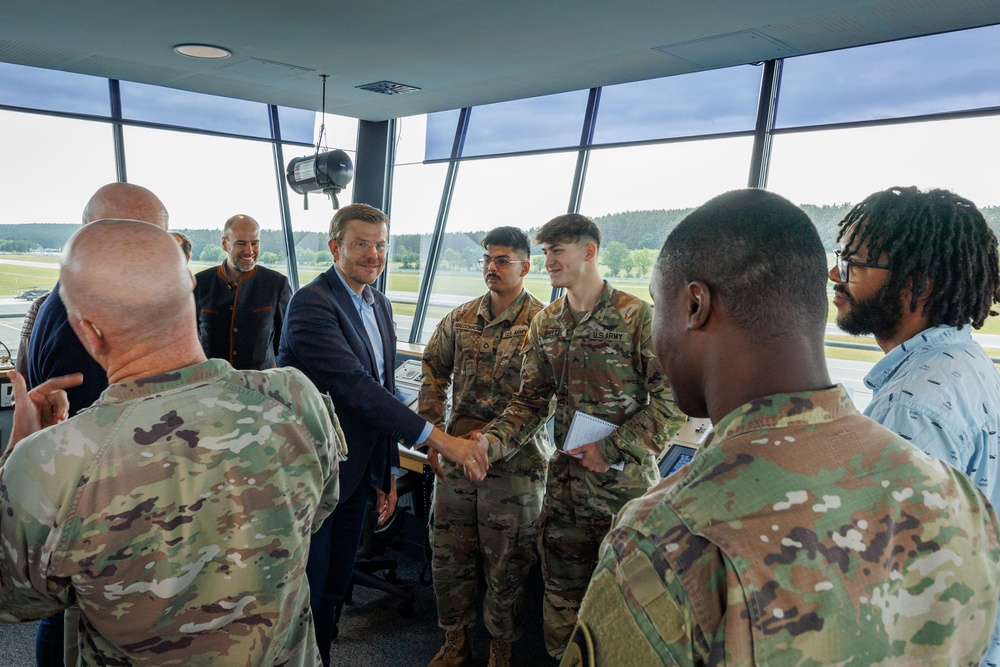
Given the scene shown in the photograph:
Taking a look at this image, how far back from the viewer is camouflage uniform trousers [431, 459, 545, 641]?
2.52 m

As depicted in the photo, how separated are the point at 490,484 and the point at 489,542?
23cm

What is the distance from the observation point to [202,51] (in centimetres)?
423

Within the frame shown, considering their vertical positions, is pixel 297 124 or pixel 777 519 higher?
pixel 297 124

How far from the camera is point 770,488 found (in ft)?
2.15

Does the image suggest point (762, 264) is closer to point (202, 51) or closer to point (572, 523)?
point (572, 523)

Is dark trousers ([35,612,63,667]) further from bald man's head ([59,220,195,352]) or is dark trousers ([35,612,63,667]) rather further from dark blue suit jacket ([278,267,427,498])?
Answer: bald man's head ([59,220,195,352])

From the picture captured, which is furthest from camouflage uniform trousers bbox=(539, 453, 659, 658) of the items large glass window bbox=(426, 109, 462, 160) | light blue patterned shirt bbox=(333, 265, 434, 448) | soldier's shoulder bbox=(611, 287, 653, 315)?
large glass window bbox=(426, 109, 462, 160)

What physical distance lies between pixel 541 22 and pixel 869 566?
3.42 m

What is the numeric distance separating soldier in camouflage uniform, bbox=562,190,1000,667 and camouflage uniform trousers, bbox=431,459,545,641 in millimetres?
1828

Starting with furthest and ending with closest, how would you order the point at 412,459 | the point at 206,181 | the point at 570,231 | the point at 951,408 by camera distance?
the point at 206,181
the point at 412,459
the point at 570,231
the point at 951,408

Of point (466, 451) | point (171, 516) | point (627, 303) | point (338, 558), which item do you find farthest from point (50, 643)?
point (627, 303)

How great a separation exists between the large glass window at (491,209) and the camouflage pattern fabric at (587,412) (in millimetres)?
2566

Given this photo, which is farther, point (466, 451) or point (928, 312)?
point (466, 451)

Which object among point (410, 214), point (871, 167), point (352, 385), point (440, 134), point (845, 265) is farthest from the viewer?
point (410, 214)
